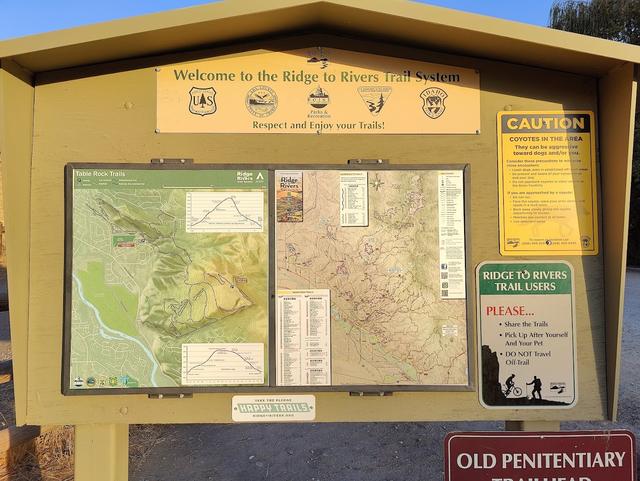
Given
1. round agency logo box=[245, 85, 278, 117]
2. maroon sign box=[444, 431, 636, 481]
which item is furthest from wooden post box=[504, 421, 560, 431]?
round agency logo box=[245, 85, 278, 117]

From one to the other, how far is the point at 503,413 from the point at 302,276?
4.01ft

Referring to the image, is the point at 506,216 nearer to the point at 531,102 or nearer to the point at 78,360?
the point at 531,102

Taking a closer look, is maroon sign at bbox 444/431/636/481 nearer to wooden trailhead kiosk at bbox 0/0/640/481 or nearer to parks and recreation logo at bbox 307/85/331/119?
wooden trailhead kiosk at bbox 0/0/640/481

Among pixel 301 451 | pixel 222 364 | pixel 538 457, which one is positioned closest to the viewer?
pixel 538 457

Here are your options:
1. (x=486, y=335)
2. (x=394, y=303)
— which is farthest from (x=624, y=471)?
(x=394, y=303)

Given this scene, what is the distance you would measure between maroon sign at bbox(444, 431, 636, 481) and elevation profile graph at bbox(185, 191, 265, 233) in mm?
1377

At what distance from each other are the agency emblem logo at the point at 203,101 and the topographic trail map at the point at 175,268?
1.04 ft

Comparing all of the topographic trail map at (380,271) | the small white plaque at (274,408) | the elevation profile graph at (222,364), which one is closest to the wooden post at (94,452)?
the elevation profile graph at (222,364)

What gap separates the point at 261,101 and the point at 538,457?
84.3 inches

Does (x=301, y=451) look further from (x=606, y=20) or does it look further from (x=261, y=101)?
Result: (x=606, y=20)

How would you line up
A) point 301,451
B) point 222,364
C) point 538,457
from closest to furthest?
point 538,457 < point 222,364 < point 301,451

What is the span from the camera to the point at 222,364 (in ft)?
6.67

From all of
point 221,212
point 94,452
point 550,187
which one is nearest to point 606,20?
point 550,187

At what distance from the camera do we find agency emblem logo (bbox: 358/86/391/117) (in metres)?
2.08
